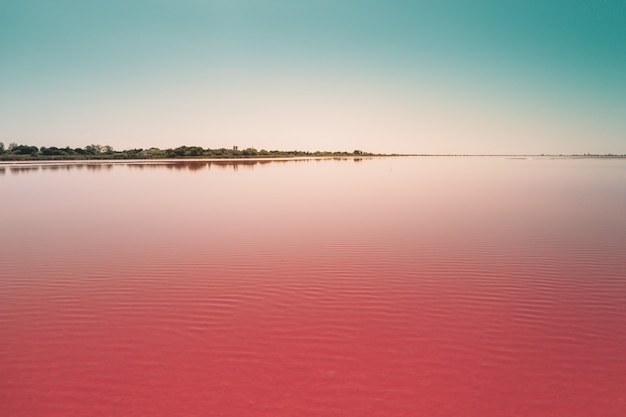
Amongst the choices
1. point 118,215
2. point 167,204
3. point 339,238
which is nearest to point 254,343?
point 339,238

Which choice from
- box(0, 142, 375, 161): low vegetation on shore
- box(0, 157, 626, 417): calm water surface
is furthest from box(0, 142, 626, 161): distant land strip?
box(0, 157, 626, 417): calm water surface

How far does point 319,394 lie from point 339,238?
7.02 meters

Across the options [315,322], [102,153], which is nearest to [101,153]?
[102,153]

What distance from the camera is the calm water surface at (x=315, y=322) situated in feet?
12.8

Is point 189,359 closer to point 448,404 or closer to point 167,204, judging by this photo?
point 448,404

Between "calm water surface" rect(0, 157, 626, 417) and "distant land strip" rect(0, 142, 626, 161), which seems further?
"distant land strip" rect(0, 142, 626, 161)

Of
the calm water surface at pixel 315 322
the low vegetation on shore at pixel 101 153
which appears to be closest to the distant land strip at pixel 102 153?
the low vegetation on shore at pixel 101 153

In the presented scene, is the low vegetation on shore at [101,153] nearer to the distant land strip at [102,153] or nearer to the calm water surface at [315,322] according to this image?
the distant land strip at [102,153]

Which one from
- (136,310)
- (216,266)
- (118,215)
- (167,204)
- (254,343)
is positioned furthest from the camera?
→ (167,204)

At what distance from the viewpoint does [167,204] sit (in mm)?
17922

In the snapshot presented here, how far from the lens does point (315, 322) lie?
554 cm

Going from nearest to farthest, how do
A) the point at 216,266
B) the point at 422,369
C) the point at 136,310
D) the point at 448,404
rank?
the point at 448,404 → the point at 422,369 → the point at 136,310 → the point at 216,266

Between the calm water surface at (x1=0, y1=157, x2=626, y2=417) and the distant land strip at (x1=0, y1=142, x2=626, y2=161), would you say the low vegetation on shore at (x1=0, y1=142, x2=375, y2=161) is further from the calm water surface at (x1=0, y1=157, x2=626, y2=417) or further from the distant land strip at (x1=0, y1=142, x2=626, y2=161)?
the calm water surface at (x1=0, y1=157, x2=626, y2=417)

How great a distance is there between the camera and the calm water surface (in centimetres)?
391
